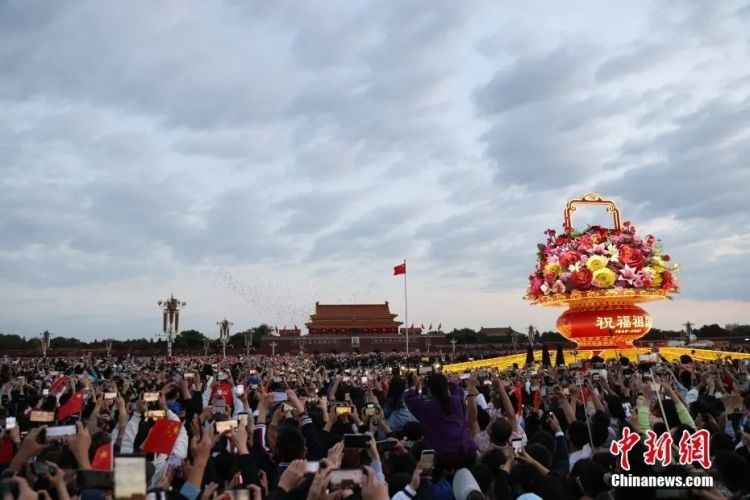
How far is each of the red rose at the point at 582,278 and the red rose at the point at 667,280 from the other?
4133mm

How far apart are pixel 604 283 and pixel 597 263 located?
1.17 m

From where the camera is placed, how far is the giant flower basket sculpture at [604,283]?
96.6 ft

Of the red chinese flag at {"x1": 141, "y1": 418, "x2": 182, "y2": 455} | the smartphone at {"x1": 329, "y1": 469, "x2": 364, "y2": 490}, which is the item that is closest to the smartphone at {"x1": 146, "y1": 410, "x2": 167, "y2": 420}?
the red chinese flag at {"x1": 141, "y1": 418, "x2": 182, "y2": 455}

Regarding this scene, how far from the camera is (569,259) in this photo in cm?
3059

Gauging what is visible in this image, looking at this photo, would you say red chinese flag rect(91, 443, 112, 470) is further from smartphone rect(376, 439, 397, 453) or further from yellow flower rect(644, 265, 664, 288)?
yellow flower rect(644, 265, 664, 288)

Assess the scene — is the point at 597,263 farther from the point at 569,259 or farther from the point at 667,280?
the point at 667,280

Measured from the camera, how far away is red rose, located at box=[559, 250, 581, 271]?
30.6m

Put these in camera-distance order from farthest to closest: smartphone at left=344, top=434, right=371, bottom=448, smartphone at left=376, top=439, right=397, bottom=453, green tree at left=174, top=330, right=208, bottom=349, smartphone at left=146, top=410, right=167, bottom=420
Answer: green tree at left=174, top=330, right=208, bottom=349
smartphone at left=146, top=410, right=167, bottom=420
smartphone at left=376, top=439, right=397, bottom=453
smartphone at left=344, top=434, right=371, bottom=448

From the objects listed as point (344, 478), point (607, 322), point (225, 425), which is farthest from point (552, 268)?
point (344, 478)

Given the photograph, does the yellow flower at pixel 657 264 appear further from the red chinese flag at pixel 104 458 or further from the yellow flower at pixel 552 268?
the red chinese flag at pixel 104 458

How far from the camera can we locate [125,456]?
2791 millimetres

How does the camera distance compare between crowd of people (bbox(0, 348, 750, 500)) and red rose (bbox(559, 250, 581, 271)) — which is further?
red rose (bbox(559, 250, 581, 271))

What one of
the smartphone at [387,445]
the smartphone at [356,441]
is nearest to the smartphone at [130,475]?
the smartphone at [356,441]

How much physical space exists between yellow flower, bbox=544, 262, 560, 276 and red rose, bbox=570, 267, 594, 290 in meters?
1.26
